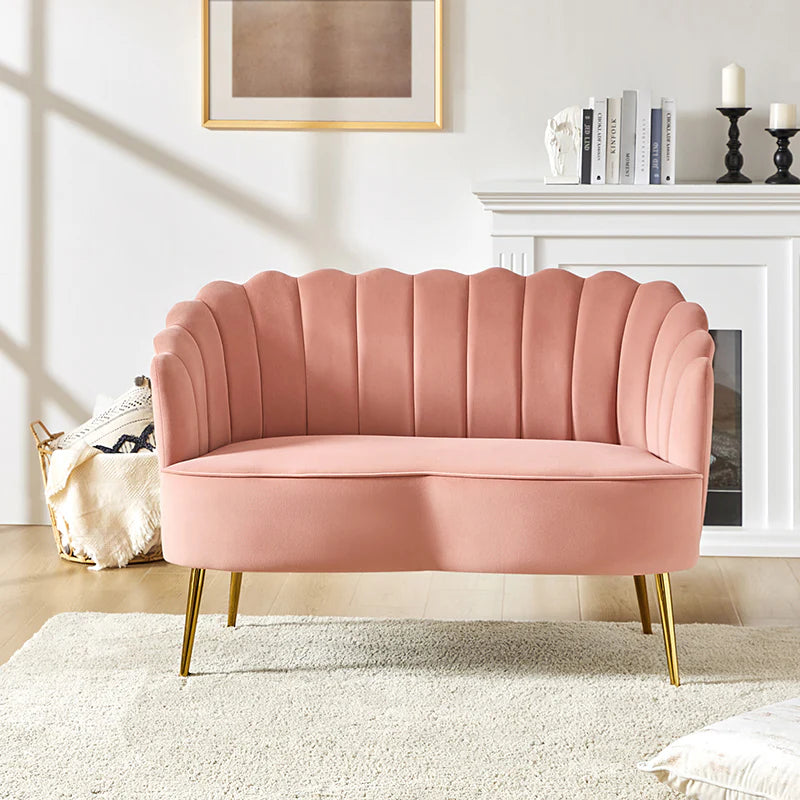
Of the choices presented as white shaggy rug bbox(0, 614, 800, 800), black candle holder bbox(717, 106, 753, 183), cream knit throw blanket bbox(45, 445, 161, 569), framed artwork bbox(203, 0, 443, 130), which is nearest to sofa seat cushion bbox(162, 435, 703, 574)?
white shaggy rug bbox(0, 614, 800, 800)

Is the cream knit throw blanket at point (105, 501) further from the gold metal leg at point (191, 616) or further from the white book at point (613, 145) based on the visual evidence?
the white book at point (613, 145)

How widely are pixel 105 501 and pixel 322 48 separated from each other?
160 centimetres

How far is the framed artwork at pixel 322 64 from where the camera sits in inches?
134

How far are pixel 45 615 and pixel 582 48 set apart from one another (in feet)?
7.68

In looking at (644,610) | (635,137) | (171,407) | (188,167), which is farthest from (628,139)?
(171,407)

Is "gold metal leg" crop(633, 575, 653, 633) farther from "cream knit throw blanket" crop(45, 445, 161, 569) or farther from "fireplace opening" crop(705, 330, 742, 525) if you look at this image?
"cream knit throw blanket" crop(45, 445, 161, 569)

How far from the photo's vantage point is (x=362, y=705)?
1.96 metres

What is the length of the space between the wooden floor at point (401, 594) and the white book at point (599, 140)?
1228 mm

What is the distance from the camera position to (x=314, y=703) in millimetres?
1968

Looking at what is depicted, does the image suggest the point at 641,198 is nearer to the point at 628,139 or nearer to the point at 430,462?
the point at 628,139

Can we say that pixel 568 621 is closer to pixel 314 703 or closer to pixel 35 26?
pixel 314 703

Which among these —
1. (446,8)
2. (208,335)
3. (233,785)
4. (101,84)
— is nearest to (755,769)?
(233,785)

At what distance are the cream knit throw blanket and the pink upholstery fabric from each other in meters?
0.71

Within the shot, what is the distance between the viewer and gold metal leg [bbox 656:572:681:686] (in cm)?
204
